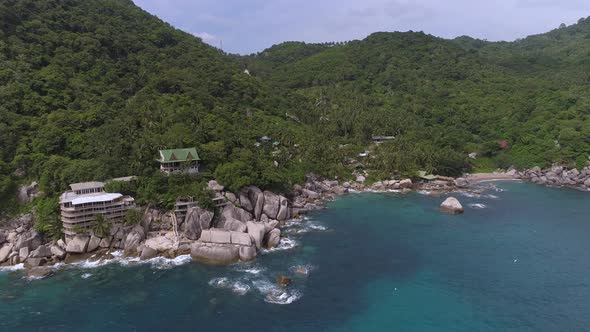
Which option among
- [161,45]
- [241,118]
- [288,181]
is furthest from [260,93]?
[288,181]

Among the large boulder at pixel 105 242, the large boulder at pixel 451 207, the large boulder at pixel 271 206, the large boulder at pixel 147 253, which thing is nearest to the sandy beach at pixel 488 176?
the large boulder at pixel 451 207

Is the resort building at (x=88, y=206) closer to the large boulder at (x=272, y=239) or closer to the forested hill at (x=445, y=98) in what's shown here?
the large boulder at (x=272, y=239)

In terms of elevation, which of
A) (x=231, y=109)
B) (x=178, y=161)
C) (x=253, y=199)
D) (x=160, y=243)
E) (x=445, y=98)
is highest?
(x=445, y=98)

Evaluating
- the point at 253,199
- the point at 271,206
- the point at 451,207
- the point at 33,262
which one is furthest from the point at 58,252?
the point at 451,207

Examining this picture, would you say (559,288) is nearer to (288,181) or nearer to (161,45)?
(288,181)

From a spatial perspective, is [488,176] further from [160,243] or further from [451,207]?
[160,243]

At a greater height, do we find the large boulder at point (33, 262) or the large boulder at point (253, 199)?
the large boulder at point (253, 199)

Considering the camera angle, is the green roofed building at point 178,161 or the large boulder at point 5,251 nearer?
the large boulder at point 5,251
